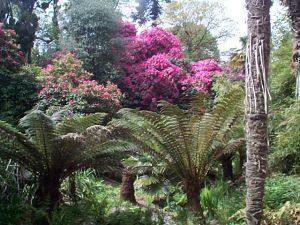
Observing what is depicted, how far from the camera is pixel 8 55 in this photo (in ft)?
32.4

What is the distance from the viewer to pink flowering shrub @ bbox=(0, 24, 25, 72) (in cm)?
977

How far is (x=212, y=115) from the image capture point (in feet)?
16.9

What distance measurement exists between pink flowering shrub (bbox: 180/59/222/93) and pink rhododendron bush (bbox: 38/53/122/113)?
7.89 feet

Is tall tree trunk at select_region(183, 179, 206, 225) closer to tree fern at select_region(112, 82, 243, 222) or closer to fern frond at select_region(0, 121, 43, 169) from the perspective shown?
tree fern at select_region(112, 82, 243, 222)

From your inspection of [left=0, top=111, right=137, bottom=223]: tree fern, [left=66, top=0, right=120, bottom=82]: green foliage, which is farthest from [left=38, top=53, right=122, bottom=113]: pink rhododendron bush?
[left=0, top=111, right=137, bottom=223]: tree fern

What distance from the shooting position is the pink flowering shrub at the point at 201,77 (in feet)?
36.3

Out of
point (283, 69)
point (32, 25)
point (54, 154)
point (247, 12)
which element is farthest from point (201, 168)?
point (32, 25)

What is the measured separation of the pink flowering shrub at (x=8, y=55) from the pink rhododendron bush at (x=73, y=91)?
2.76 ft

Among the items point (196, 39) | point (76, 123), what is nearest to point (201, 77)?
point (196, 39)

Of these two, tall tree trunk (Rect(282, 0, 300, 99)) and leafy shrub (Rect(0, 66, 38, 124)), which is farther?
leafy shrub (Rect(0, 66, 38, 124))

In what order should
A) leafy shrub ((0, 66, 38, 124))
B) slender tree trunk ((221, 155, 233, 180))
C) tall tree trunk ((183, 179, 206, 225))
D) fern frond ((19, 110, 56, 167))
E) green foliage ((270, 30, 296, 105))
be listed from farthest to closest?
leafy shrub ((0, 66, 38, 124)), slender tree trunk ((221, 155, 233, 180)), green foliage ((270, 30, 296, 105)), tall tree trunk ((183, 179, 206, 225)), fern frond ((19, 110, 56, 167))

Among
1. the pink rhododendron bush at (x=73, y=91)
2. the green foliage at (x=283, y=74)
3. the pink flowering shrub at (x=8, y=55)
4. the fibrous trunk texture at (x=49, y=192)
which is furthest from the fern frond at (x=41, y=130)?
the pink flowering shrub at (x=8, y=55)

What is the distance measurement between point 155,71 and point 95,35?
194 cm

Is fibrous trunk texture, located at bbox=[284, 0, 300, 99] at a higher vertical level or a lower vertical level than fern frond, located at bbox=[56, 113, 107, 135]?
higher
